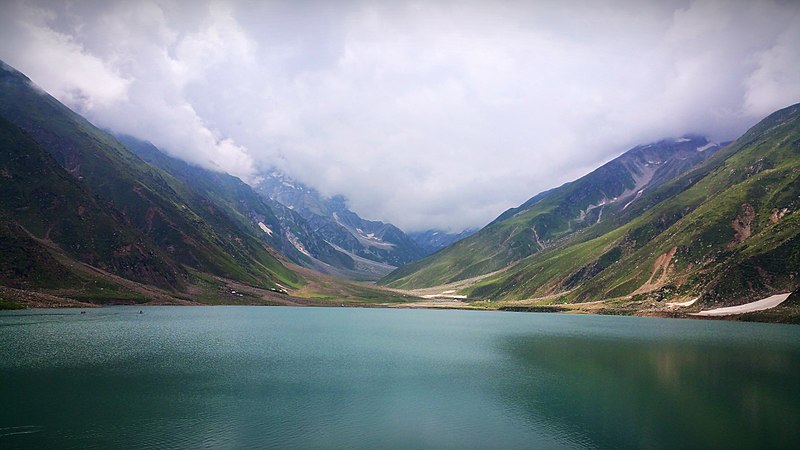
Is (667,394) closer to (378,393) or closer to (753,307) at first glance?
(378,393)

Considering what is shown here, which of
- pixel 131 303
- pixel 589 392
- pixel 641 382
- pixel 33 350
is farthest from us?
pixel 131 303

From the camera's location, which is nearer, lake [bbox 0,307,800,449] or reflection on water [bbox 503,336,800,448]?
lake [bbox 0,307,800,449]

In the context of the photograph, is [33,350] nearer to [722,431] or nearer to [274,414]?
[274,414]

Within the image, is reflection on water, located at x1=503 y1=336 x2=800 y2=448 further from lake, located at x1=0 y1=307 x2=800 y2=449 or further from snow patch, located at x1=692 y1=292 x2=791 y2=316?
snow patch, located at x1=692 y1=292 x2=791 y2=316

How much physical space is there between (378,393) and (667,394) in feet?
117

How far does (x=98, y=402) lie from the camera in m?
48.0

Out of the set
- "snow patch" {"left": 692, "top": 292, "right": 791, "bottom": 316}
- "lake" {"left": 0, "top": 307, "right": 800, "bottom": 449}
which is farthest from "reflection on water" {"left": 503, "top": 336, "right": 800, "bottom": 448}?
"snow patch" {"left": 692, "top": 292, "right": 791, "bottom": 316}

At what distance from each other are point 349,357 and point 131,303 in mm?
146350

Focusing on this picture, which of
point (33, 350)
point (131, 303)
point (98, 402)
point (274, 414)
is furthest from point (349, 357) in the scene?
point (131, 303)

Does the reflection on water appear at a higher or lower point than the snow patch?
lower

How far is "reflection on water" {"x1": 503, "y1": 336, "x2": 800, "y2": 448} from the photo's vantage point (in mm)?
43406

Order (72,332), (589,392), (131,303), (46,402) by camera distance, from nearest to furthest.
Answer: (46,402) → (589,392) → (72,332) → (131,303)

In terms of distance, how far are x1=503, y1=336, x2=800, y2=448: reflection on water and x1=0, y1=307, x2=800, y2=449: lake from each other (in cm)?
27

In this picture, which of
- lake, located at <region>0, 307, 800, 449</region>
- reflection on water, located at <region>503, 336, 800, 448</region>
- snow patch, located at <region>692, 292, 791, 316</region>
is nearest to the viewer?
lake, located at <region>0, 307, 800, 449</region>
